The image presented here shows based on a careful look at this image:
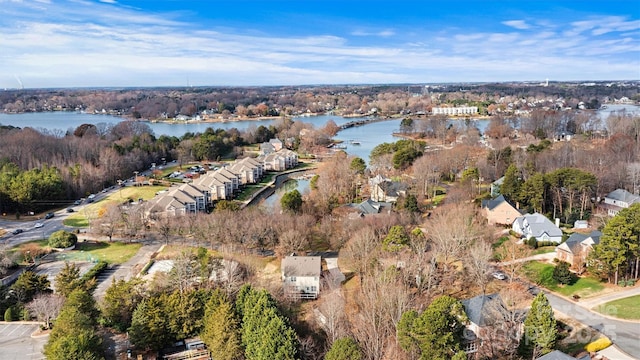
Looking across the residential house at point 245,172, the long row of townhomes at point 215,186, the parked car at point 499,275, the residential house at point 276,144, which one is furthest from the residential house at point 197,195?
the residential house at point 276,144

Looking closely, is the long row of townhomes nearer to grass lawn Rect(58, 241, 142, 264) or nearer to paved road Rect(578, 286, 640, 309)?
grass lawn Rect(58, 241, 142, 264)

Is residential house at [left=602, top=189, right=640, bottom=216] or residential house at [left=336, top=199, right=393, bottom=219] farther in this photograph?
residential house at [left=602, top=189, right=640, bottom=216]

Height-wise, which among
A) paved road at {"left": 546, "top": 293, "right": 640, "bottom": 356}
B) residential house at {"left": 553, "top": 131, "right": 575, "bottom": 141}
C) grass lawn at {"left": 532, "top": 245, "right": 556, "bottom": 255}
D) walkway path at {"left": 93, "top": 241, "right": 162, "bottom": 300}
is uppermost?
residential house at {"left": 553, "top": 131, "right": 575, "bottom": 141}

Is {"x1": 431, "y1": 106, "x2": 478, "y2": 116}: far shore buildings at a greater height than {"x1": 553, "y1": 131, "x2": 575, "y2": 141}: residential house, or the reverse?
{"x1": 431, "y1": 106, "x2": 478, "y2": 116}: far shore buildings

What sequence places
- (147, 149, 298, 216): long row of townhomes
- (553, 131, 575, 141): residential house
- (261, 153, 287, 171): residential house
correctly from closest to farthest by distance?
(147, 149, 298, 216): long row of townhomes, (261, 153, 287, 171): residential house, (553, 131, 575, 141): residential house

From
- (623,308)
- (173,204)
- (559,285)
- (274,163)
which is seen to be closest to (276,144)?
(274,163)

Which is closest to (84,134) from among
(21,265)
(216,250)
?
(21,265)

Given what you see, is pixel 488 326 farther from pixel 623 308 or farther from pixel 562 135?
pixel 562 135

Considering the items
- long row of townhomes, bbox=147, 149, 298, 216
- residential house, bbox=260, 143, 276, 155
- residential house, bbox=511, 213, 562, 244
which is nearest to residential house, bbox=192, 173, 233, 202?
long row of townhomes, bbox=147, 149, 298, 216

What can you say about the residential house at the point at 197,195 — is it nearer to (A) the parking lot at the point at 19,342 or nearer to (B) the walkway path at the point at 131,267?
(B) the walkway path at the point at 131,267

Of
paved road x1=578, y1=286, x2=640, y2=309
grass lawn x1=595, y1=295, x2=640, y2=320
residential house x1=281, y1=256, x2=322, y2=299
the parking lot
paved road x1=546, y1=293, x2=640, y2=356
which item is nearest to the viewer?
the parking lot
